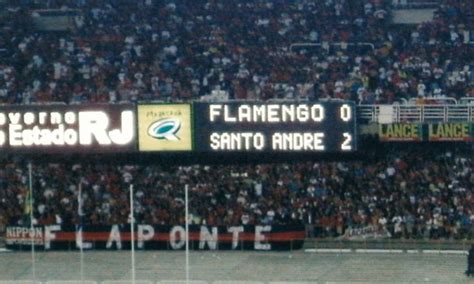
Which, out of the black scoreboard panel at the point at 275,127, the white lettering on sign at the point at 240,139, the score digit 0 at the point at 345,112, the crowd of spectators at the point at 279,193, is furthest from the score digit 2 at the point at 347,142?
the crowd of spectators at the point at 279,193

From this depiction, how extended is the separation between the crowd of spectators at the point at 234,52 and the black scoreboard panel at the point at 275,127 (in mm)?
4353

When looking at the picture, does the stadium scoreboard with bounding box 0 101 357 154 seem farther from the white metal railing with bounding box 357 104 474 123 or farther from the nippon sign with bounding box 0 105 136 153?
the white metal railing with bounding box 357 104 474 123

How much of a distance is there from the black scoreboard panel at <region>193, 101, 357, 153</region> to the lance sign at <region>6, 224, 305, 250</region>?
213cm

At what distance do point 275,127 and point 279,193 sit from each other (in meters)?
2.85

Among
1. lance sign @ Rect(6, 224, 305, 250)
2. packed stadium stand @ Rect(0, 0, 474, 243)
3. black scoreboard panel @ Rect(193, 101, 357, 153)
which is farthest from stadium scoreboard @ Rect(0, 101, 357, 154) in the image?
packed stadium stand @ Rect(0, 0, 474, 243)

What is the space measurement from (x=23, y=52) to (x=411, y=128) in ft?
45.6

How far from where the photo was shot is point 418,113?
3319cm

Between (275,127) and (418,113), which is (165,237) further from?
(418,113)

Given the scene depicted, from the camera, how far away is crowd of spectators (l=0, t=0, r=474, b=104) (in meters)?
37.4

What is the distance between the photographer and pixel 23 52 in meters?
40.7

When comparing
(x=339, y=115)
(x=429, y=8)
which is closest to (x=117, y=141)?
(x=339, y=115)

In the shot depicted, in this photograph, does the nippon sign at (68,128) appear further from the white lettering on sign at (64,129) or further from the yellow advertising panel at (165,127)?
the yellow advertising panel at (165,127)

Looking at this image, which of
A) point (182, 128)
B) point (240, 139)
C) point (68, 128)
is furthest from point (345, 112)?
point (68, 128)

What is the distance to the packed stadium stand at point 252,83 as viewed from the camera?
33938mm
